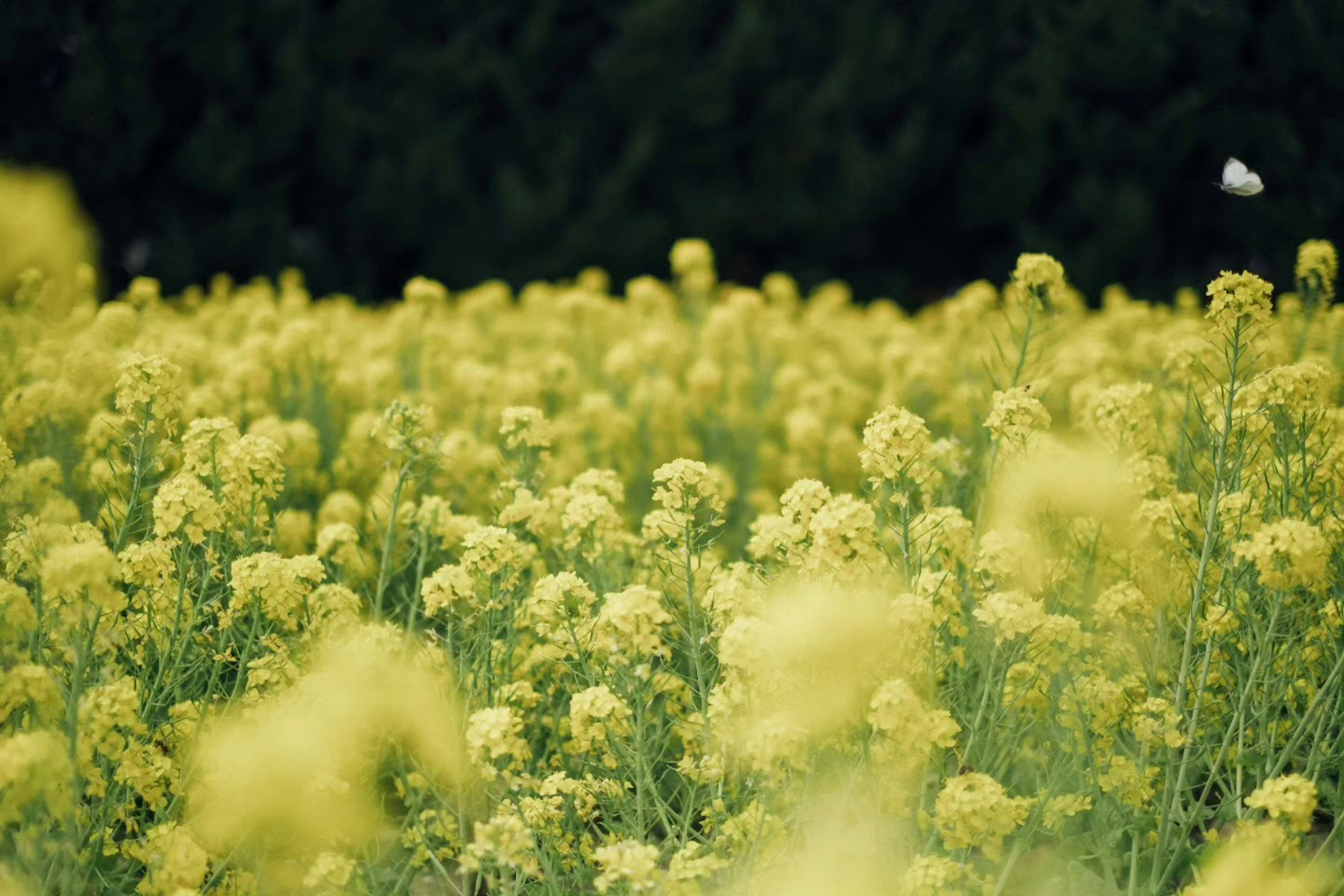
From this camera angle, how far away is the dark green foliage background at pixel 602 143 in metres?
6.41

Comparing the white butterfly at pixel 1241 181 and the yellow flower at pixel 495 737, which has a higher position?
the white butterfly at pixel 1241 181

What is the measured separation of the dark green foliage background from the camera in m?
6.41

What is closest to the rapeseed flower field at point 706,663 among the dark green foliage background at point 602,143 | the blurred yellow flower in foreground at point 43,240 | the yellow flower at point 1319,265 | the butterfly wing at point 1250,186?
the butterfly wing at point 1250,186

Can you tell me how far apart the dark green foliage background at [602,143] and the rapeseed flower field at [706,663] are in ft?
11.6

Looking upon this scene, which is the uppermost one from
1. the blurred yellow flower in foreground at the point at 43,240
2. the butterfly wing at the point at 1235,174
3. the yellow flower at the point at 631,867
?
the butterfly wing at the point at 1235,174

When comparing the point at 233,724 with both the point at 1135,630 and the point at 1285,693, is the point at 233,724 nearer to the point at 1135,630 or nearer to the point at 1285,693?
the point at 1135,630

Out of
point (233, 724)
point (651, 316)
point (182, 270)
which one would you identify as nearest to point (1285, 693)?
point (233, 724)

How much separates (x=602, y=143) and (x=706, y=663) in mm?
5398

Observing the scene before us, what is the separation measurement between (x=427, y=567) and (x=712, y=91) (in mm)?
4453

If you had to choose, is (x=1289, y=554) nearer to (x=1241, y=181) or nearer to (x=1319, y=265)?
(x=1241, y=181)

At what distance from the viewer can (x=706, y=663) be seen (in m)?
2.46

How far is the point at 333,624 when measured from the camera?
255 centimetres

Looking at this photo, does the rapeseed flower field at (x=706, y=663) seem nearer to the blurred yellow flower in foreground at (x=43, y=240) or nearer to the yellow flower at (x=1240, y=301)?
the yellow flower at (x=1240, y=301)

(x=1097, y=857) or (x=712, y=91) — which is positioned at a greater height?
(x=712, y=91)
